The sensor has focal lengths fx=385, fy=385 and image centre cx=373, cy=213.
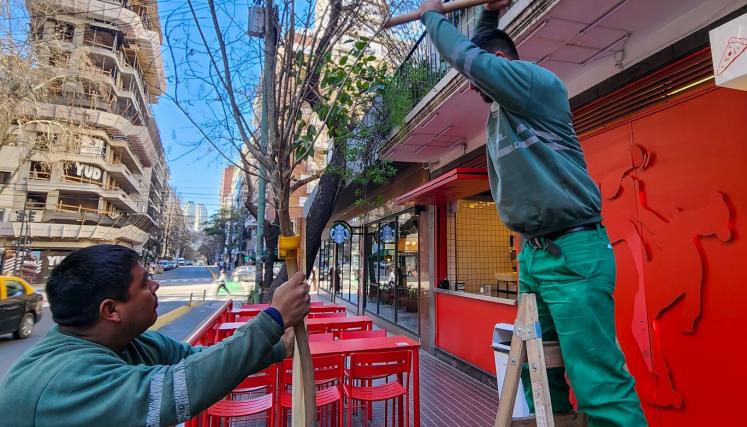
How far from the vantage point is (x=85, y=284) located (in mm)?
1105

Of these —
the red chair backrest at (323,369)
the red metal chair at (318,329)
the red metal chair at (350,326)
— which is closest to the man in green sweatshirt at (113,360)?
the red chair backrest at (323,369)

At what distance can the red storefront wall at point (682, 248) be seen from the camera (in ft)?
8.64

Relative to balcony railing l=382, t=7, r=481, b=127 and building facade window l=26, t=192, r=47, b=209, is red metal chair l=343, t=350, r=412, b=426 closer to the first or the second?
balcony railing l=382, t=7, r=481, b=127

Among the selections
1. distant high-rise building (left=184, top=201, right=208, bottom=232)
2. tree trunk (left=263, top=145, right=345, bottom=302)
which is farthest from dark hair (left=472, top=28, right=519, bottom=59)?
distant high-rise building (left=184, top=201, right=208, bottom=232)

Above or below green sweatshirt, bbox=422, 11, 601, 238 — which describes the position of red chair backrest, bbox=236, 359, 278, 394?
below

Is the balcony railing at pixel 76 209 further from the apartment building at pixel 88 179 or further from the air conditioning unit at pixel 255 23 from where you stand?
the air conditioning unit at pixel 255 23

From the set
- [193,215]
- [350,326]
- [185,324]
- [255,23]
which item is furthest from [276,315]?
[193,215]

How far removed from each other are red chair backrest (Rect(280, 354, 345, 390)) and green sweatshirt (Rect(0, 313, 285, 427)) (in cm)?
255

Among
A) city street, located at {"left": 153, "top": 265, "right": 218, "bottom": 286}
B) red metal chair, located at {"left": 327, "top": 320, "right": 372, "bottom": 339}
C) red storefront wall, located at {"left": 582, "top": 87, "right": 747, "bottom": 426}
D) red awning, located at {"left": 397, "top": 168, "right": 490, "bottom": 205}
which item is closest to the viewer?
red storefront wall, located at {"left": 582, "top": 87, "right": 747, "bottom": 426}

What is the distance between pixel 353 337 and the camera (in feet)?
14.8

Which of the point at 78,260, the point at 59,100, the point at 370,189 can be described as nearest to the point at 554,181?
the point at 78,260

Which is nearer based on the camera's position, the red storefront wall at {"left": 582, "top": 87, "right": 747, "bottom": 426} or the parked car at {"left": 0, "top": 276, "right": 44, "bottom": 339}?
the red storefront wall at {"left": 582, "top": 87, "right": 747, "bottom": 426}

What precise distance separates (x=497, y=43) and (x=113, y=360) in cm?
177

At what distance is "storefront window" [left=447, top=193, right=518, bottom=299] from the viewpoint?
7.13 m
